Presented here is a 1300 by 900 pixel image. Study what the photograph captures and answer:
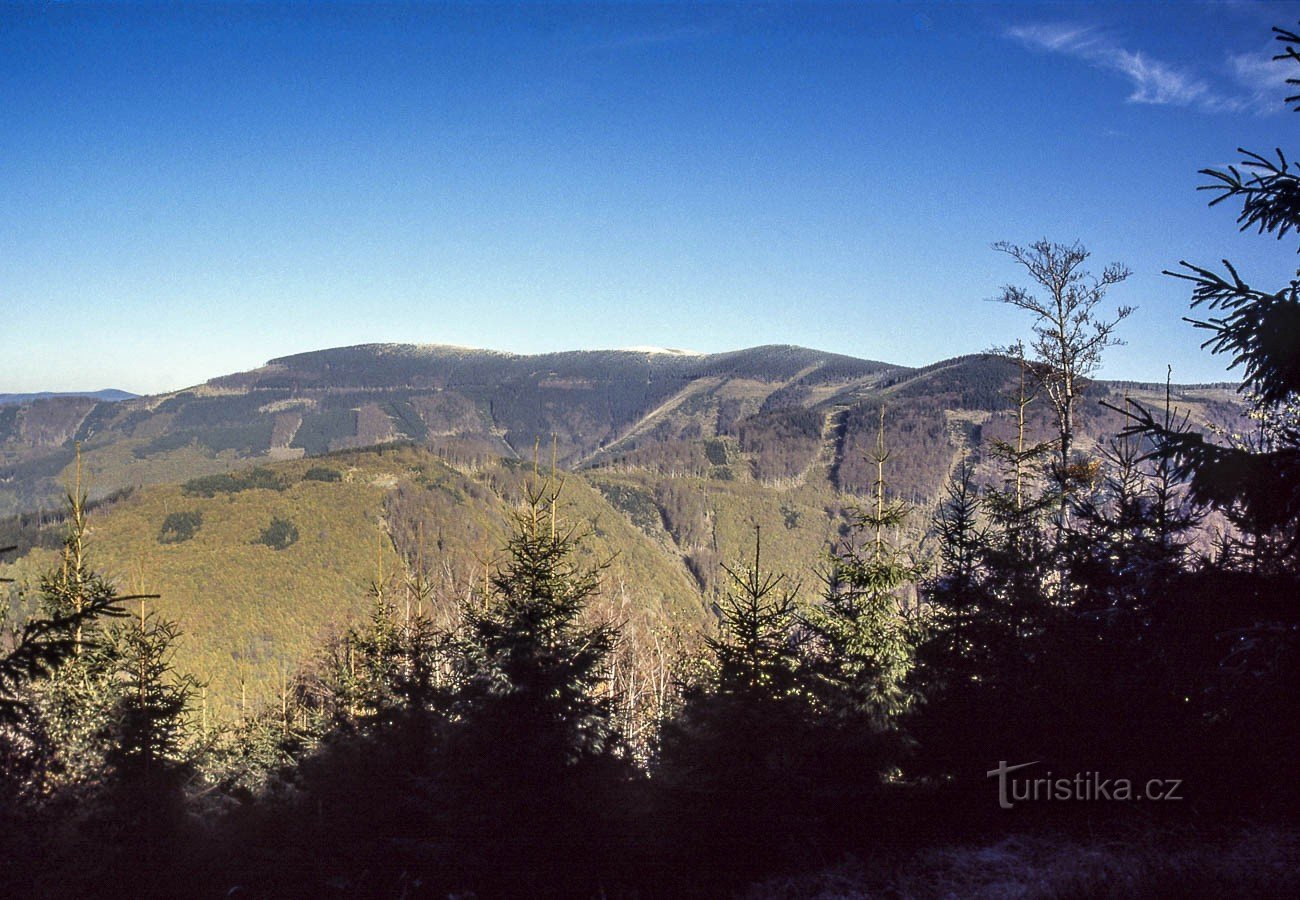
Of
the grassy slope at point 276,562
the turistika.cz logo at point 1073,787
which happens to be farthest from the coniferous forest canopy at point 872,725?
the grassy slope at point 276,562

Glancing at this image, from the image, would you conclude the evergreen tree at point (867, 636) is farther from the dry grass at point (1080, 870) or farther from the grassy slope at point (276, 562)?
the grassy slope at point (276, 562)

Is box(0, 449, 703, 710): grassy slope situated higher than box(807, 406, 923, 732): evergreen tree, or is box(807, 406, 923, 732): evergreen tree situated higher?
box(807, 406, 923, 732): evergreen tree

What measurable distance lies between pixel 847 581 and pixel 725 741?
3471 millimetres

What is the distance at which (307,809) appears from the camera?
1881 cm

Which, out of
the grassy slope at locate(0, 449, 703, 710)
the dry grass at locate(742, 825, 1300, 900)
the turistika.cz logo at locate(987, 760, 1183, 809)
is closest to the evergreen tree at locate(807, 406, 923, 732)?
the turistika.cz logo at locate(987, 760, 1183, 809)

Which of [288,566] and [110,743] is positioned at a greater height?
[110,743]

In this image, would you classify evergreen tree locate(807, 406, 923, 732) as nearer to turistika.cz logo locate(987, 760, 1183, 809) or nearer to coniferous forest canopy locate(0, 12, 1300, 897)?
coniferous forest canopy locate(0, 12, 1300, 897)

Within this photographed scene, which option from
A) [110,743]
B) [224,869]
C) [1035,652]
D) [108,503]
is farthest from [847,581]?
[108,503]

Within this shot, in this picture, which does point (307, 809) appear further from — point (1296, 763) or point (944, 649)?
point (1296, 763)

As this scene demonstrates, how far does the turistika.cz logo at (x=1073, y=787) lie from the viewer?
31.8 feet

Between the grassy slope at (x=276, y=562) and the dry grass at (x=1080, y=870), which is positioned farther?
the grassy slope at (x=276, y=562)

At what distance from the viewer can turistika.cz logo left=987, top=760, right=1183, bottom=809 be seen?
9688mm

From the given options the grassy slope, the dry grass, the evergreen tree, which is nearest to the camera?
the dry grass

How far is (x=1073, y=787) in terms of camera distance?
1018 centimetres
